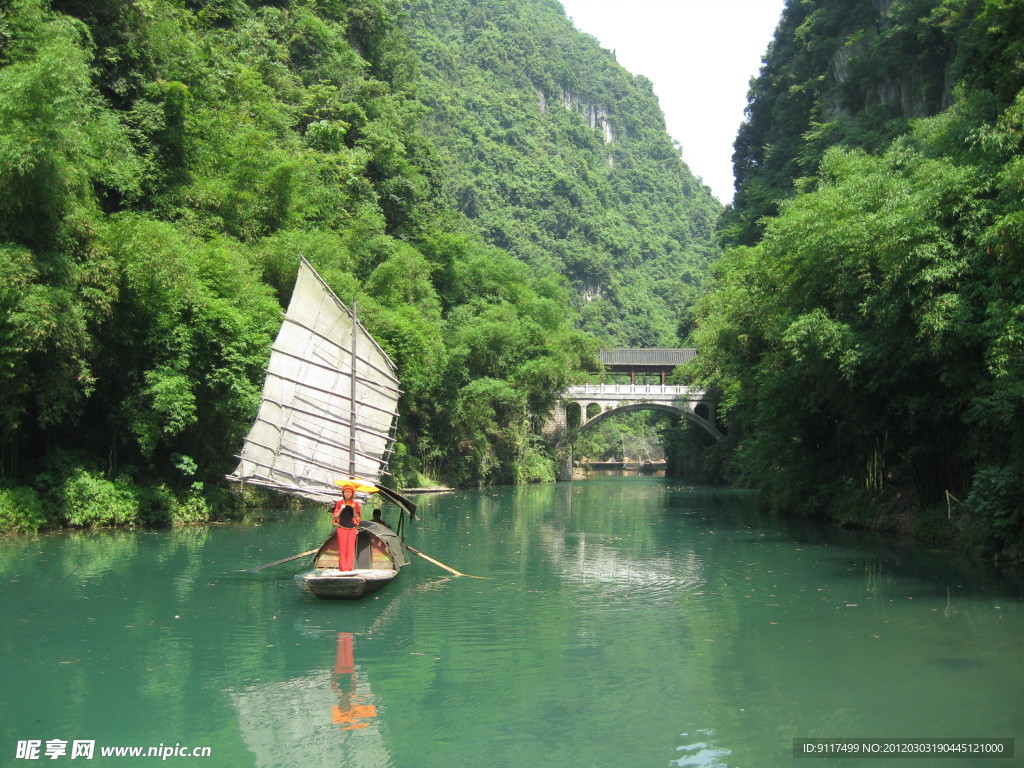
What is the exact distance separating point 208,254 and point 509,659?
40.3 ft

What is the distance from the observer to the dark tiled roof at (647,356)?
4403cm

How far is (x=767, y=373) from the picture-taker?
57.6 feet

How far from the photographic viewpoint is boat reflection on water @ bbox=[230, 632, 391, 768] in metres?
5.16

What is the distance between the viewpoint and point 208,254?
55.5ft

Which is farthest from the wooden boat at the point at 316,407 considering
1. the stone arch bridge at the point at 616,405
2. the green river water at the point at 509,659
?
the stone arch bridge at the point at 616,405

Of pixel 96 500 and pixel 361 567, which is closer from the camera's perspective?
pixel 361 567

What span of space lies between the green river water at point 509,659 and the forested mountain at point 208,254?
10.2ft

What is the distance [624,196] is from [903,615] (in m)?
106

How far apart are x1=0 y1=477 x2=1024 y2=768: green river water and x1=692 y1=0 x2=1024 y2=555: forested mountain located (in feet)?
6.09

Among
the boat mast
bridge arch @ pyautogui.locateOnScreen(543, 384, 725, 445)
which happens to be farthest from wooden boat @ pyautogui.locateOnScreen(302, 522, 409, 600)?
bridge arch @ pyautogui.locateOnScreen(543, 384, 725, 445)

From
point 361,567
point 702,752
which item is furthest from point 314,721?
point 361,567

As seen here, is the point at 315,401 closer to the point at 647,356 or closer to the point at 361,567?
the point at 361,567

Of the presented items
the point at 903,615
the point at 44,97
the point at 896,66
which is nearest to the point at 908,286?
the point at 903,615

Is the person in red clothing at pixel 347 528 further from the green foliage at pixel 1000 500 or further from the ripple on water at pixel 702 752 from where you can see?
the green foliage at pixel 1000 500
